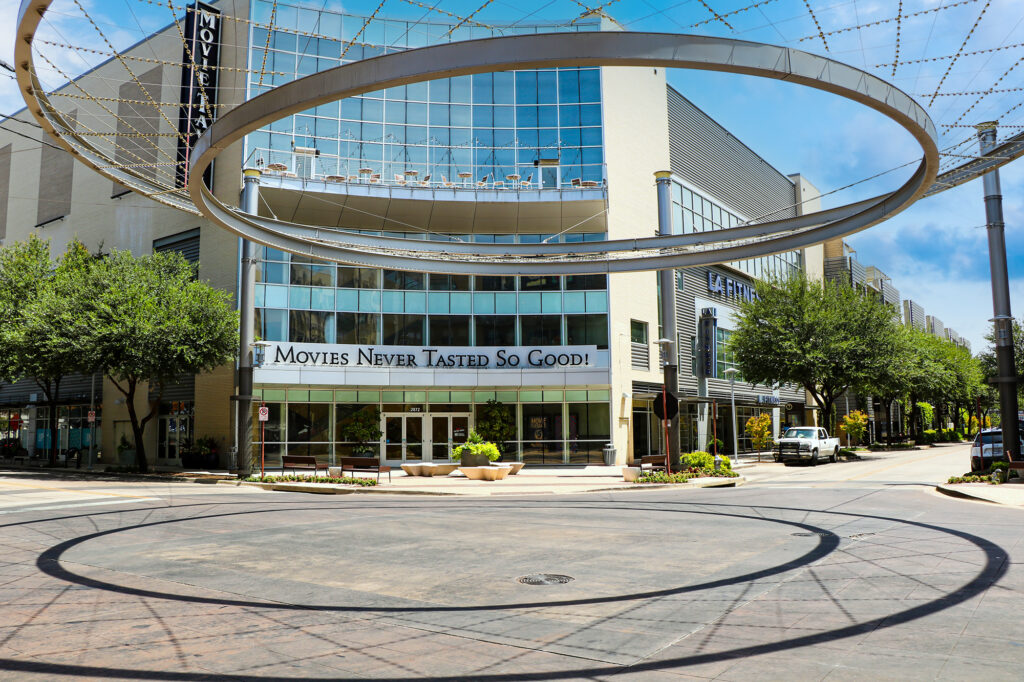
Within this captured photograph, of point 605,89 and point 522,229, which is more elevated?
point 605,89

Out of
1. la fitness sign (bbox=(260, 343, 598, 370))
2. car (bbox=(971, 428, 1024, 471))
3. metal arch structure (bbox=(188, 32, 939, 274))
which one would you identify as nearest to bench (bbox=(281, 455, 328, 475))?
la fitness sign (bbox=(260, 343, 598, 370))

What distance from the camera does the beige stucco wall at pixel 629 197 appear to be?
129ft

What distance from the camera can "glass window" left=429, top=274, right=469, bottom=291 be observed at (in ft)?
129

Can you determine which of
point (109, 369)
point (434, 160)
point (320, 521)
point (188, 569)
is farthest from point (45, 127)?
point (434, 160)

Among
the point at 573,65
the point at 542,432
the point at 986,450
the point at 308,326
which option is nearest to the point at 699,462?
the point at 986,450

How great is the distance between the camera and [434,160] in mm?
39594

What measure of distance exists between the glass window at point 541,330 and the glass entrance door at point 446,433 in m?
5.12

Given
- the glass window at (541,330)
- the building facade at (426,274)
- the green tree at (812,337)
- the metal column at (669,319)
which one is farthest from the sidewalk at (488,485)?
the green tree at (812,337)

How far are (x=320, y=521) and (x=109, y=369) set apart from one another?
2221cm

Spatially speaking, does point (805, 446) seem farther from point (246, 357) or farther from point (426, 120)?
point (246, 357)

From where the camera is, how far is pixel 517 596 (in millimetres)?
8641

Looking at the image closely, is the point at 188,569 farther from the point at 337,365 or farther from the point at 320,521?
the point at 337,365

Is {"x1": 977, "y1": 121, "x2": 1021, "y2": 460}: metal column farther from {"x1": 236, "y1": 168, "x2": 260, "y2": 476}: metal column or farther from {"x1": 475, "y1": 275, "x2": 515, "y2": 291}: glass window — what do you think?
{"x1": 236, "y1": 168, "x2": 260, "y2": 476}: metal column

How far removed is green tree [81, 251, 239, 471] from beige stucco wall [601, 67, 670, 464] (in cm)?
1871
